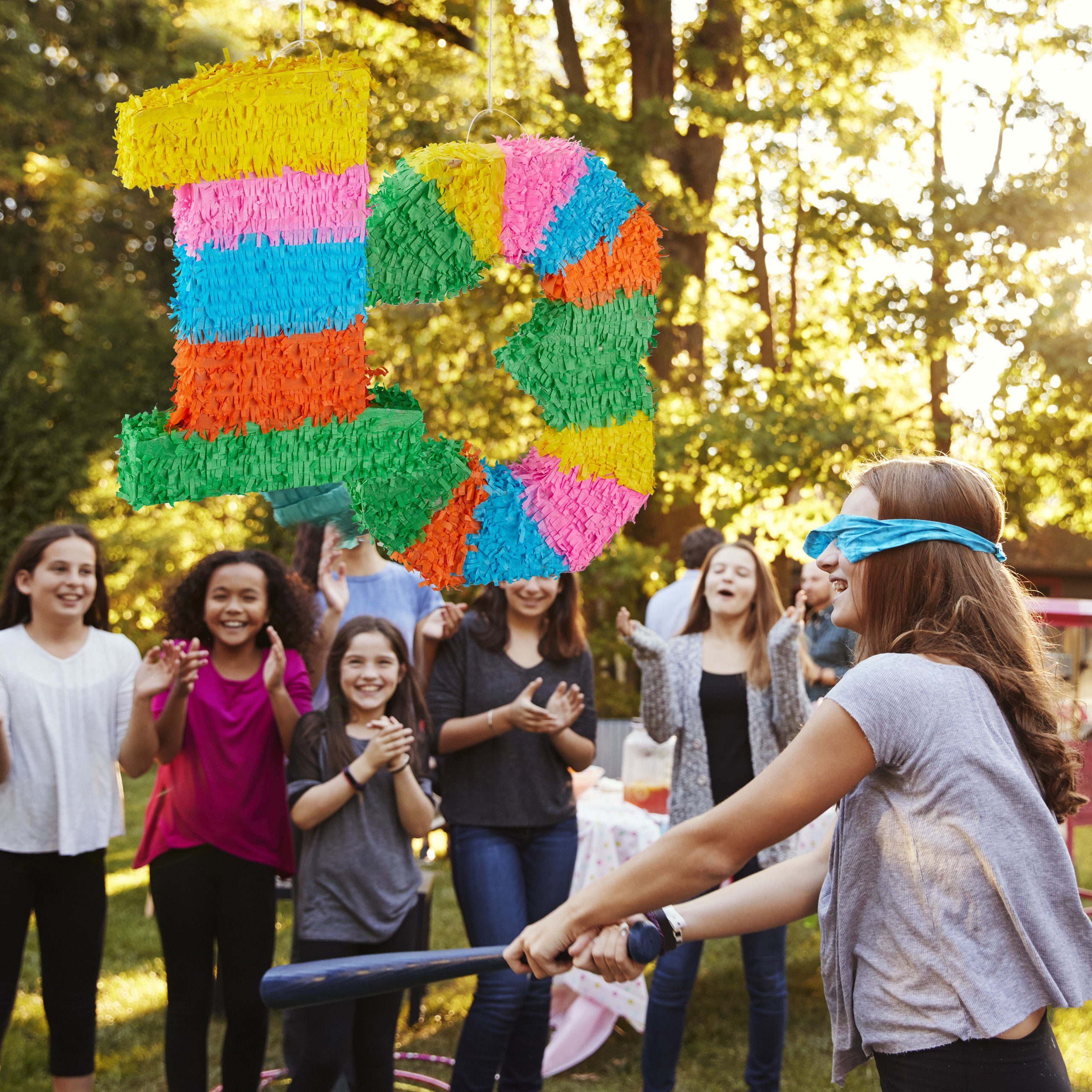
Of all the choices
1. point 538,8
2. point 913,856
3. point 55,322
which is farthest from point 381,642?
point 55,322

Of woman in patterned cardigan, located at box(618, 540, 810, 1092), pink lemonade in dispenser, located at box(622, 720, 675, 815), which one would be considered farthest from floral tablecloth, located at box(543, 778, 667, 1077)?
woman in patterned cardigan, located at box(618, 540, 810, 1092)

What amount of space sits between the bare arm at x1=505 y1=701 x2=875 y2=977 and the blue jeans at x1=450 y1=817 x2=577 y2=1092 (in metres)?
1.01

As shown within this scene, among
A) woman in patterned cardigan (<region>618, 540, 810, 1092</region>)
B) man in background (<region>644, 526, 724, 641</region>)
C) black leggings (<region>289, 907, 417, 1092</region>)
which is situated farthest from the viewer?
man in background (<region>644, 526, 724, 641</region>)

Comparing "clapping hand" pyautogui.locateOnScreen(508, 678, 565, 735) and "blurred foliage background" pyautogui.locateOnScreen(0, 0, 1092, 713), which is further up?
"blurred foliage background" pyautogui.locateOnScreen(0, 0, 1092, 713)

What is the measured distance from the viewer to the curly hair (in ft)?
7.89

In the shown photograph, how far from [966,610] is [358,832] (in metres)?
1.42

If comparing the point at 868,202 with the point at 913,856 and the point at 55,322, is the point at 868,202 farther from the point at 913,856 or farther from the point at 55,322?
the point at 55,322

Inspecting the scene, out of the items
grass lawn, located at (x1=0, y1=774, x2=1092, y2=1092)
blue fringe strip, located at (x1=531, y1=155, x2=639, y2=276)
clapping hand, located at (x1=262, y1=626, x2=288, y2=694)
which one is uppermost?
blue fringe strip, located at (x1=531, y1=155, x2=639, y2=276)

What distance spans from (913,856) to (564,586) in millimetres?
1496

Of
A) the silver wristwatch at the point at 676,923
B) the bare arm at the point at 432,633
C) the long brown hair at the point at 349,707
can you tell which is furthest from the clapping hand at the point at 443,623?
the silver wristwatch at the point at 676,923

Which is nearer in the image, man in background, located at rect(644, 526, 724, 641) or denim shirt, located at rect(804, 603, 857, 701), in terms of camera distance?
denim shirt, located at rect(804, 603, 857, 701)

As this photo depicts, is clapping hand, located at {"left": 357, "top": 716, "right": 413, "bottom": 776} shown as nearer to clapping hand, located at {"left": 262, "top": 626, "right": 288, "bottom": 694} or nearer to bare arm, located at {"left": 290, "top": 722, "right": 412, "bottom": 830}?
bare arm, located at {"left": 290, "top": 722, "right": 412, "bottom": 830}

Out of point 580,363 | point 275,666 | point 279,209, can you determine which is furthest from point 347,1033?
point 279,209

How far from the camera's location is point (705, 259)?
20.1 ft
